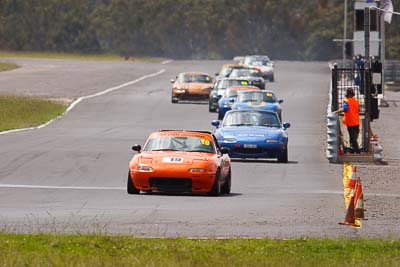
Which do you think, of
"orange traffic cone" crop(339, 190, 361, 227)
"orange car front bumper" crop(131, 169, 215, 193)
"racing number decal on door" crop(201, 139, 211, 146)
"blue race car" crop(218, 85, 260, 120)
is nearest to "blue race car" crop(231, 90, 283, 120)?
"blue race car" crop(218, 85, 260, 120)

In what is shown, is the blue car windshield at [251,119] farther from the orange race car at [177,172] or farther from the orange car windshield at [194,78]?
the orange car windshield at [194,78]

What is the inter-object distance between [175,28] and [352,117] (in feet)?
410

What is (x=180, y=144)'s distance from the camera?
22.6m

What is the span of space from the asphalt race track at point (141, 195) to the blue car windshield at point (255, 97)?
1.57 m

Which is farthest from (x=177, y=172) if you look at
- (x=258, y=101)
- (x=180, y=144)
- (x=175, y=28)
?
(x=175, y=28)

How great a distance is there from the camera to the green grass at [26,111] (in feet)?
151

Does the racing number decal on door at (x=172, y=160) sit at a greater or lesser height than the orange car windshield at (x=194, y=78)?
greater

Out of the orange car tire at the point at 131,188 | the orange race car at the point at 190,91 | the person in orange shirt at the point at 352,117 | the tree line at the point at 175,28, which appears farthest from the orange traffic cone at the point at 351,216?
the tree line at the point at 175,28

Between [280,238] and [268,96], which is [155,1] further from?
[280,238]

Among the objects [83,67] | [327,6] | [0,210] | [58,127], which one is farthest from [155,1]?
[0,210]

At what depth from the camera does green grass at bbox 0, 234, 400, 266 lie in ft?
39.9

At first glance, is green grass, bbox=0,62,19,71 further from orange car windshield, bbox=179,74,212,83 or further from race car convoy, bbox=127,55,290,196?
race car convoy, bbox=127,55,290,196

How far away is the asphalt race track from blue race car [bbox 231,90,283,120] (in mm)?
1349

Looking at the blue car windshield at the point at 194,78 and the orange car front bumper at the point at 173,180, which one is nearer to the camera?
the orange car front bumper at the point at 173,180
